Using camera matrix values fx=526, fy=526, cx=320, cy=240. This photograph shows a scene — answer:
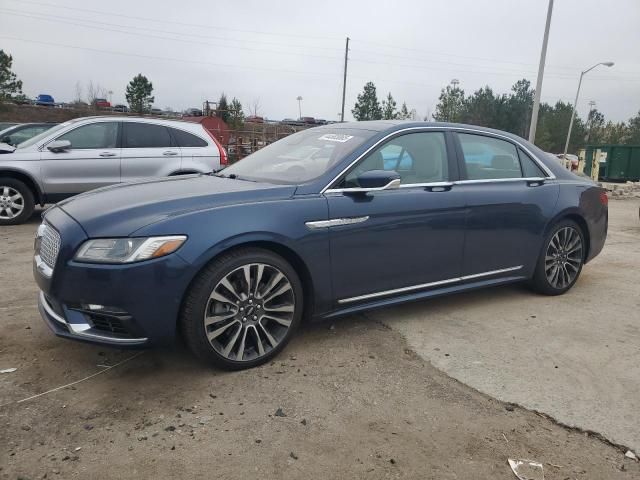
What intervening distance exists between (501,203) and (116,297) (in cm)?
308

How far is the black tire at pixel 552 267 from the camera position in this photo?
4.77 metres

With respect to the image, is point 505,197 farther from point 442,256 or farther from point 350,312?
point 350,312

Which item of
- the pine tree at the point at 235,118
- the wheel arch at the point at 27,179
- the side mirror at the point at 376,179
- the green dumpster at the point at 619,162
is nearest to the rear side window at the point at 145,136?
the wheel arch at the point at 27,179

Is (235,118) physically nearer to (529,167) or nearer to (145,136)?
(145,136)

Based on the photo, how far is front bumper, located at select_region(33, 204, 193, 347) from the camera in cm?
284

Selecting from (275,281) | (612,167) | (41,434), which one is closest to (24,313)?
(41,434)

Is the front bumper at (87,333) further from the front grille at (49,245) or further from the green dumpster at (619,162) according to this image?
the green dumpster at (619,162)

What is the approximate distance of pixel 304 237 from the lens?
132 inches

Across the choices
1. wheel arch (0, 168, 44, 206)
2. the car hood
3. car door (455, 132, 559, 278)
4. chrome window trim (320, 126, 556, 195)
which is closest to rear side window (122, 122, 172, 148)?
wheel arch (0, 168, 44, 206)

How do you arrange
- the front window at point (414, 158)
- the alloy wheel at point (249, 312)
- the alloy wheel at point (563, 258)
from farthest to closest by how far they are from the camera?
the alloy wheel at point (563, 258)
the front window at point (414, 158)
the alloy wheel at point (249, 312)

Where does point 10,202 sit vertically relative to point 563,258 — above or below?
below

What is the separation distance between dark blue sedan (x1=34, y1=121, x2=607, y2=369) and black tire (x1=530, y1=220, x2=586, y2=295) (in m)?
0.02

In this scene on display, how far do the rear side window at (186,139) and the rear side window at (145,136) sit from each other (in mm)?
121

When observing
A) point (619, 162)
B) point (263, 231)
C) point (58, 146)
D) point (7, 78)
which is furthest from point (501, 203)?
point (7, 78)
